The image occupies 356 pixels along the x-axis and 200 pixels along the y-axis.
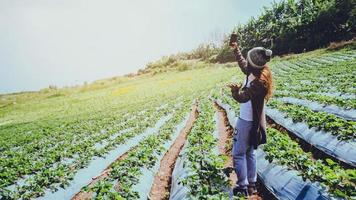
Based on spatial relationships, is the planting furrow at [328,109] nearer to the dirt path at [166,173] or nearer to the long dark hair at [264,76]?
the dirt path at [166,173]

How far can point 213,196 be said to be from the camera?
5.69 m

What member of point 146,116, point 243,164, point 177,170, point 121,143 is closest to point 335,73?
point 146,116

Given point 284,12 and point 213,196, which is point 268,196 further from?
point 284,12

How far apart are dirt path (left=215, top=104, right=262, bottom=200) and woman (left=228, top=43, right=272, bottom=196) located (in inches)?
32.5

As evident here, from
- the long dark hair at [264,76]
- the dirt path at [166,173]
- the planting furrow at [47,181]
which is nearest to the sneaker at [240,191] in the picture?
the long dark hair at [264,76]

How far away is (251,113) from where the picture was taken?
19.3ft

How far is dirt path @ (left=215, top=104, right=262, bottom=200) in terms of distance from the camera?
807 centimetres

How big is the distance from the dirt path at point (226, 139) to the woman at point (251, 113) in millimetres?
826

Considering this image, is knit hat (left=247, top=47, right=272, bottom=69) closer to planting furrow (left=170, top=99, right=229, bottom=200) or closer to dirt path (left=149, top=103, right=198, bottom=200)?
planting furrow (left=170, top=99, right=229, bottom=200)

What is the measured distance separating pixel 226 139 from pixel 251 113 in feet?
22.2

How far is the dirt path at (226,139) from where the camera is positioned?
807 centimetres

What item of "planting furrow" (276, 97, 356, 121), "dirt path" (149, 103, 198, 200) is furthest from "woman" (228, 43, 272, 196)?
"planting furrow" (276, 97, 356, 121)

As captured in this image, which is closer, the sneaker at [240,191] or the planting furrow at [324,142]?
the sneaker at [240,191]

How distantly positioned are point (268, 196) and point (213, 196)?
1.69m
